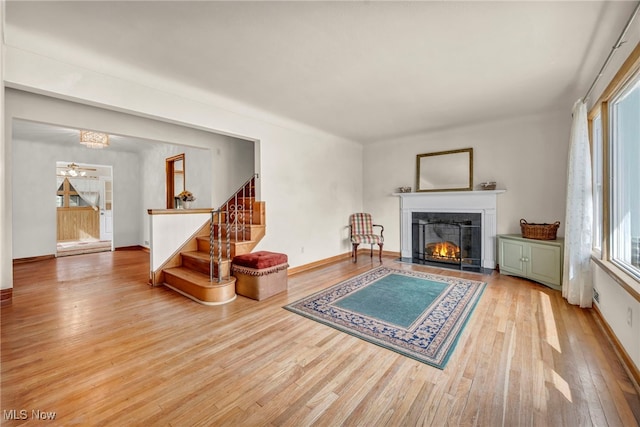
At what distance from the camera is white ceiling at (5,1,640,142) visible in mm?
2193

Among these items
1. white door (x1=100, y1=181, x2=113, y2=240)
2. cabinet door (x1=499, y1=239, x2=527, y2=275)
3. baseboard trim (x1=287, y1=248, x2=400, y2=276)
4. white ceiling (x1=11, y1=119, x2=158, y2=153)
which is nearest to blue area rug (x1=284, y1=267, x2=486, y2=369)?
cabinet door (x1=499, y1=239, x2=527, y2=275)

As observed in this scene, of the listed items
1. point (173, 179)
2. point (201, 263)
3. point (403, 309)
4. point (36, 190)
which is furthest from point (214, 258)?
point (36, 190)

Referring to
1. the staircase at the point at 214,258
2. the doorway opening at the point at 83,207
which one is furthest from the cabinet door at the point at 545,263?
the doorway opening at the point at 83,207

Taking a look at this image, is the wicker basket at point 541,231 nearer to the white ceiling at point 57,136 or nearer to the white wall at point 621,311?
the white wall at point 621,311

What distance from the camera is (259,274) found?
140 inches

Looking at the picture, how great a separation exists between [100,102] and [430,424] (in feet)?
12.8

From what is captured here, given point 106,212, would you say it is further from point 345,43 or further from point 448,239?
point 448,239

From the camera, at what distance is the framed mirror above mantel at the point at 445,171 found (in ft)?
17.3

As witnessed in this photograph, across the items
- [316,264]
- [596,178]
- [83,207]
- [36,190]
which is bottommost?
[316,264]

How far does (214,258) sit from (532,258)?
4.50 metres

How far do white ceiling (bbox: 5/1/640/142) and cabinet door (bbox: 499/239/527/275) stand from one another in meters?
2.10

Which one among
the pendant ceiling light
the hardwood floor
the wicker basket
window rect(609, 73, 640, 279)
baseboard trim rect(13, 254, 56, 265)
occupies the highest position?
the pendant ceiling light

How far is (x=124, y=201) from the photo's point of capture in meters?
7.44

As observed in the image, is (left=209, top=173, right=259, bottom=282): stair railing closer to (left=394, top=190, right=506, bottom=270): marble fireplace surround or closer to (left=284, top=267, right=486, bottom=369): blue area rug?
(left=284, top=267, right=486, bottom=369): blue area rug
